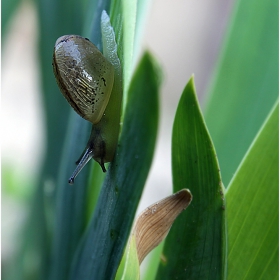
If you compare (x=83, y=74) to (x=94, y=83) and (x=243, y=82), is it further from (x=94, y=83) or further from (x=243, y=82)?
Answer: (x=243, y=82)

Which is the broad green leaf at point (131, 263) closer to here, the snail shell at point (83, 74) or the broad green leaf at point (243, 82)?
the snail shell at point (83, 74)

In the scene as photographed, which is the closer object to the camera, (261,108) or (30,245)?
(261,108)

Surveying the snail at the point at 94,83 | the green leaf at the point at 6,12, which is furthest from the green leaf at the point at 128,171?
the green leaf at the point at 6,12

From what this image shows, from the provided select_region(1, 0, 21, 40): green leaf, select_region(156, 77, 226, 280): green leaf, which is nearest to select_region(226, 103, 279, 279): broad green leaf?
select_region(156, 77, 226, 280): green leaf

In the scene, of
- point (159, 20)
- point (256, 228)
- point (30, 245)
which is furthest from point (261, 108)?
point (159, 20)

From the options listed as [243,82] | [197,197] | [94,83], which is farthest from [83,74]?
[243,82]

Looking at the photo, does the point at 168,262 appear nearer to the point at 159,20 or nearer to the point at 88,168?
the point at 88,168

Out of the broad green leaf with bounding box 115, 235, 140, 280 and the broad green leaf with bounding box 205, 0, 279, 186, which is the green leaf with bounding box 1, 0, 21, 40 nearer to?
the broad green leaf with bounding box 205, 0, 279, 186

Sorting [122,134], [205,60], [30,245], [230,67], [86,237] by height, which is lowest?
[30,245]
